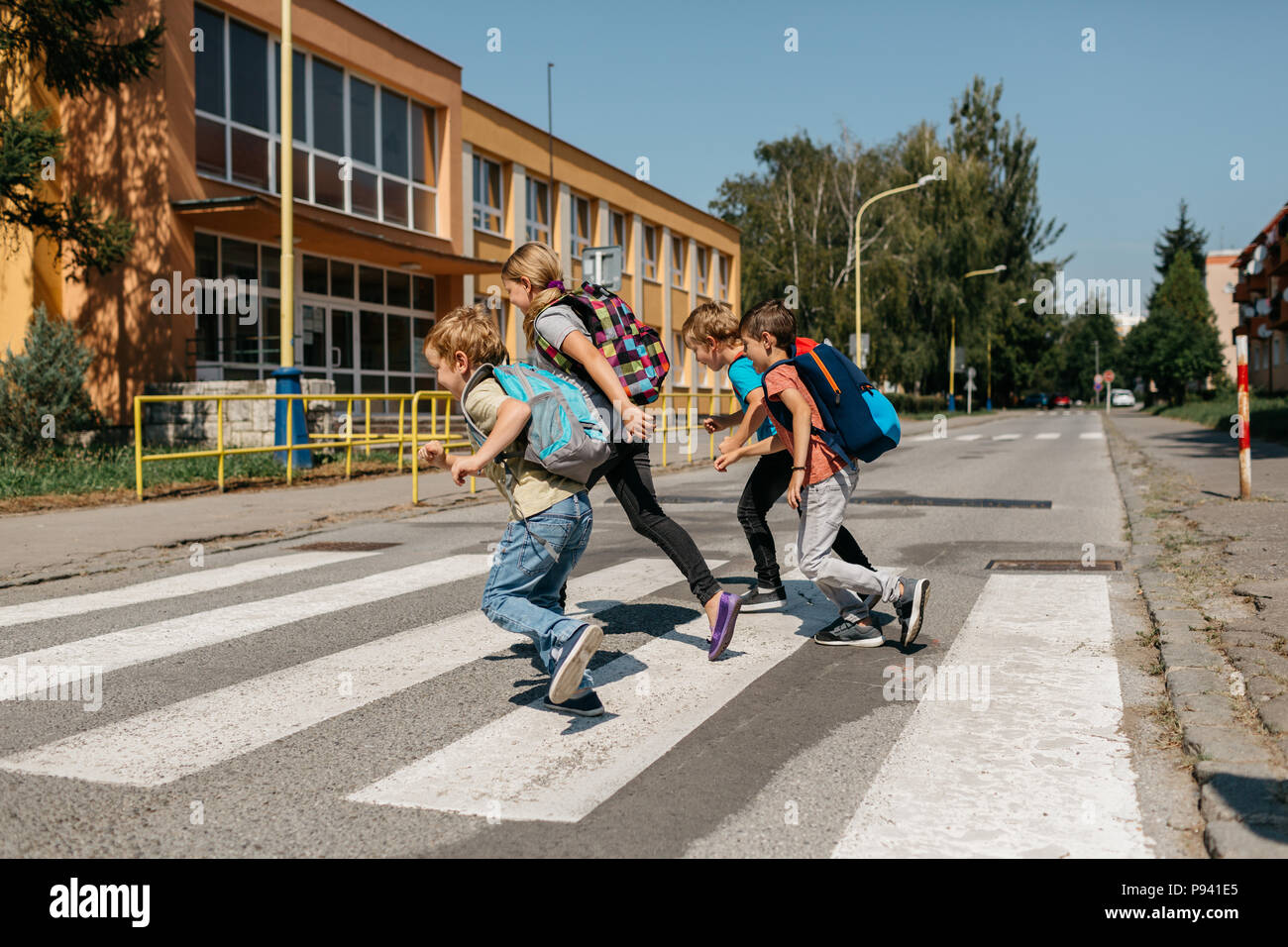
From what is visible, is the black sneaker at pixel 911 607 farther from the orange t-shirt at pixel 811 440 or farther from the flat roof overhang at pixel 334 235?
the flat roof overhang at pixel 334 235

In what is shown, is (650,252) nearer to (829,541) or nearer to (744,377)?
(744,377)

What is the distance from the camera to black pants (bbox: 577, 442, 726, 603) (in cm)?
532

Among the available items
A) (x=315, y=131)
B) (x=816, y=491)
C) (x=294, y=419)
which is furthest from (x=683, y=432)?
(x=816, y=491)

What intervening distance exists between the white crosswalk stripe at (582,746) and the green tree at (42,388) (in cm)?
1337

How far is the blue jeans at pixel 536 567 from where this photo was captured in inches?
164

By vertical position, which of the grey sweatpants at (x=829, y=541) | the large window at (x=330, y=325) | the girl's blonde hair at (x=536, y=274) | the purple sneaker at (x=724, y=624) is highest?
the large window at (x=330, y=325)

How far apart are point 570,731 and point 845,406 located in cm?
204

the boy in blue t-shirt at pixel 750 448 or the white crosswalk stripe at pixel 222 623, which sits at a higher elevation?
the boy in blue t-shirt at pixel 750 448

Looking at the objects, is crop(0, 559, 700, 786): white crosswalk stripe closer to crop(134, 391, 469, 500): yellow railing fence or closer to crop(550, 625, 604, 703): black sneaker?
crop(550, 625, 604, 703): black sneaker

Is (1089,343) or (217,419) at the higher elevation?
(1089,343)

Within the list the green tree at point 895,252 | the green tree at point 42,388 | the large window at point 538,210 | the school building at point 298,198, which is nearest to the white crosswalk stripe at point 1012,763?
the school building at point 298,198

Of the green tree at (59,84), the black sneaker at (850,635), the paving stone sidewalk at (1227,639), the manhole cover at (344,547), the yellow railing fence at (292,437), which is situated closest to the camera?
the paving stone sidewalk at (1227,639)

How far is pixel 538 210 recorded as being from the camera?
105 feet

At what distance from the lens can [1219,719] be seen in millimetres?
4070
